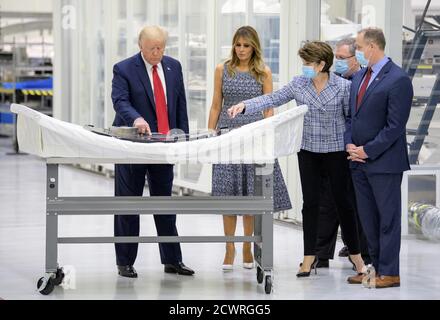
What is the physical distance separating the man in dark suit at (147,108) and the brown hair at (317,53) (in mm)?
797

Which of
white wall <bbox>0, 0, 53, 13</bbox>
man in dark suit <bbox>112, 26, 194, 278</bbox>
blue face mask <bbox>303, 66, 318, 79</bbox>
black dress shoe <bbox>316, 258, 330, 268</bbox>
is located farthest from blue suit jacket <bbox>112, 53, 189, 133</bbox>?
white wall <bbox>0, 0, 53, 13</bbox>

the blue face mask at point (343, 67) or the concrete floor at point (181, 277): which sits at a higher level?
the blue face mask at point (343, 67)

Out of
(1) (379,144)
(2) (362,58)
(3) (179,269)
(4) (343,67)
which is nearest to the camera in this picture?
(1) (379,144)

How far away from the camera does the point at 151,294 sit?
5.56 metres

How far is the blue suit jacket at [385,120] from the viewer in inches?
215

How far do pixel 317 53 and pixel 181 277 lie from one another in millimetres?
1558

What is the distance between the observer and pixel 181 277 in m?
6.08

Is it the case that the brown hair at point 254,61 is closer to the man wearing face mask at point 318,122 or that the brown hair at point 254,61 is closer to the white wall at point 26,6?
the man wearing face mask at point 318,122

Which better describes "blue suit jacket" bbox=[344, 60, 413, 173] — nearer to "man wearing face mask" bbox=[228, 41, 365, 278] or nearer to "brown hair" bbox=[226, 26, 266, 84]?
"man wearing face mask" bbox=[228, 41, 365, 278]

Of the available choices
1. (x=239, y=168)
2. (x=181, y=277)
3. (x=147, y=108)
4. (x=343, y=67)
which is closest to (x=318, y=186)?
(x=239, y=168)

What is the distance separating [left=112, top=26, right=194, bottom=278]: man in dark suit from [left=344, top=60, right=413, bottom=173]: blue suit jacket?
1.10 metres

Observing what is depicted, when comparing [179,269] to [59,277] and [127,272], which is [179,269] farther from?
[59,277]

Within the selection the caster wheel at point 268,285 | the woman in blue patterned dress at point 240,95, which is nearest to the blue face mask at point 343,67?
the woman in blue patterned dress at point 240,95
